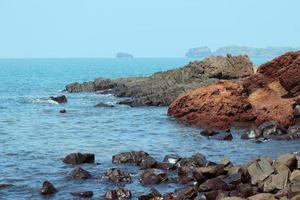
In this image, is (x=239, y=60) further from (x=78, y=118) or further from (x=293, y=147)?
(x=293, y=147)

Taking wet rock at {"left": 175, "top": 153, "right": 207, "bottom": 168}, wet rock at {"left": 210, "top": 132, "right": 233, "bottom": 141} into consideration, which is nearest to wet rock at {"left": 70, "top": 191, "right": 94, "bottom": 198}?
wet rock at {"left": 175, "top": 153, "right": 207, "bottom": 168}

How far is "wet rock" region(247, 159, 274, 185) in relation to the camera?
24.0m

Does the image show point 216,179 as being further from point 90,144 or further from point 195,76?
point 195,76

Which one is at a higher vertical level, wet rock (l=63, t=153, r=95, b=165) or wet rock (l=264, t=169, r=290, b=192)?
wet rock (l=264, t=169, r=290, b=192)

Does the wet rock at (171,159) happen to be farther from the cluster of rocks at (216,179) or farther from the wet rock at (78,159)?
the wet rock at (78,159)

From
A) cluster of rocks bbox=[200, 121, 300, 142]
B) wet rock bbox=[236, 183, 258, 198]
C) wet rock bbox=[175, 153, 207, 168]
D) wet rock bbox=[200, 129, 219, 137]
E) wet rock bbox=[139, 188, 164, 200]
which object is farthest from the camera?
wet rock bbox=[200, 129, 219, 137]

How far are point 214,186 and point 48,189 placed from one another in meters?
7.80

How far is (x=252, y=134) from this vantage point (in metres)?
40.4

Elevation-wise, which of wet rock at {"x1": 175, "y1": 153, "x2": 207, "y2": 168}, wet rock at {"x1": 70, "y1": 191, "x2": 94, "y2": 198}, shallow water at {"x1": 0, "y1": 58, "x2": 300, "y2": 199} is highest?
wet rock at {"x1": 175, "y1": 153, "x2": 207, "y2": 168}

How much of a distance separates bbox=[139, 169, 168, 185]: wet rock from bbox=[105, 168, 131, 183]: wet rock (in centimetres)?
76

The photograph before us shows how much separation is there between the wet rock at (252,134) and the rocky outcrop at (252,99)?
374 cm

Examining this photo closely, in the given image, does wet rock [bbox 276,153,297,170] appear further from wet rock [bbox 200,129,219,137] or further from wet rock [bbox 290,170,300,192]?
wet rock [bbox 200,129,219,137]

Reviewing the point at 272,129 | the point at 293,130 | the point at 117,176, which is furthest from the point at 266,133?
the point at 117,176

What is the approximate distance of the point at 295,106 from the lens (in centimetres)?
4462
